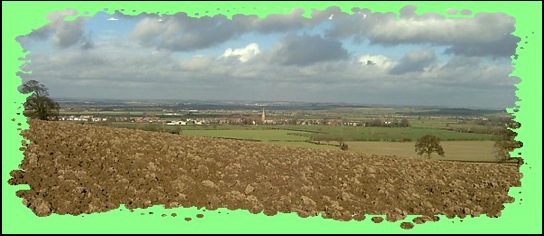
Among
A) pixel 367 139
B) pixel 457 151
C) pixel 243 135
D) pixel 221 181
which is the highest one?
pixel 221 181

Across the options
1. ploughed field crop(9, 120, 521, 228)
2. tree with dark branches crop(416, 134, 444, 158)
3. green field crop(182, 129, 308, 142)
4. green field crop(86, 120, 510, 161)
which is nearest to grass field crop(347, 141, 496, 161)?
green field crop(86, 120, 510, 161)

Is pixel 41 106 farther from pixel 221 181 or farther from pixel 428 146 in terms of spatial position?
pixel 428 146

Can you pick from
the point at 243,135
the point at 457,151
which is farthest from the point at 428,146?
the point at 243,135

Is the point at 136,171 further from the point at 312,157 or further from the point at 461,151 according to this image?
the point at 461,151

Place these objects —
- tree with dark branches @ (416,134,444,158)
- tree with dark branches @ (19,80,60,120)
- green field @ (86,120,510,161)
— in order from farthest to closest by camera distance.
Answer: tree with dark branches @ (416,134,444,158) → green field @ (86,120,510,161) → tree with dark branches @ (19,80,60,120)

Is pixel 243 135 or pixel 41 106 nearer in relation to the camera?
pixel 41 106

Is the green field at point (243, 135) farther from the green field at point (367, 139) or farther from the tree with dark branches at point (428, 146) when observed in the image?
the tree with dark branches at point (428, 146)

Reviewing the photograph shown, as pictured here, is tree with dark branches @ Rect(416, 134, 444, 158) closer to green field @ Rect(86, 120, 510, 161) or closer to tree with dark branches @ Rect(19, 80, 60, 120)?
green field @ Rect(86, 120, 510, 161)

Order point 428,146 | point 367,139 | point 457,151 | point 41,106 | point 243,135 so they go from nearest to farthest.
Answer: point 41,106 → point 457,151 → point 428,146 → point 243,135 → point 367,139

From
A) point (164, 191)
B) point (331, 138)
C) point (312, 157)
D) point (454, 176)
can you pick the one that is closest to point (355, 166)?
point (312, 157)
